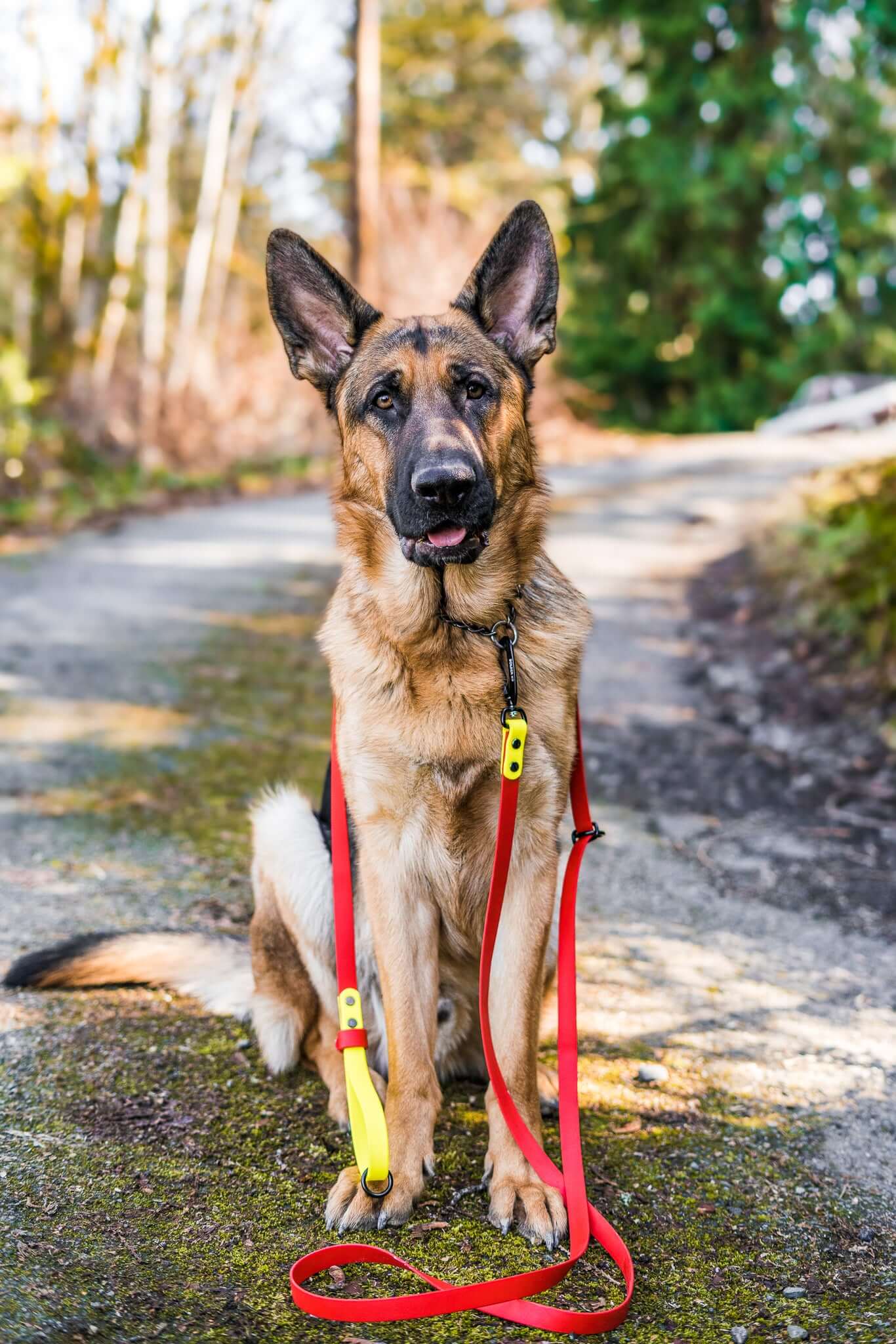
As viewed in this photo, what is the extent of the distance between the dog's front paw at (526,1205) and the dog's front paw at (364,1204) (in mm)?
208

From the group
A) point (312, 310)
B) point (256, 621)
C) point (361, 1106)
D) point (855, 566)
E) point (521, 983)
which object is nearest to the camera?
point (361, 1106)

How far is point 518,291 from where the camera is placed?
11.0 feet

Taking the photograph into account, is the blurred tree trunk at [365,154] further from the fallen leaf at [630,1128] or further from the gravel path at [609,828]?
the fallen leaf at [630,1128]

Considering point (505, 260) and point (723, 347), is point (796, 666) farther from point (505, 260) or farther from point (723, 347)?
point (723, 347)

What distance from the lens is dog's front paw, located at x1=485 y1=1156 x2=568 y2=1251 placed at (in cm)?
253

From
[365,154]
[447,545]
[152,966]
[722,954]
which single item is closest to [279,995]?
[152,966]

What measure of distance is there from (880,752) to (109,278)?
1410cm

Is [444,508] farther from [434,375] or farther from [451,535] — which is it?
[434,375]

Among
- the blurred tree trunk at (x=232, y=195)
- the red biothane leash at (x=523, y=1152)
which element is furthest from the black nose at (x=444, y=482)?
the blurred tree trunk at (x=232, y=195)

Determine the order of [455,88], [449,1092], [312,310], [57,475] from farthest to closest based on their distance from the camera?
[455,88] < [57,475] < [312,310] < [449,1092]

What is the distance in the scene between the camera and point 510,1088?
2809 mm

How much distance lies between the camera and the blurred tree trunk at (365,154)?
615 inches

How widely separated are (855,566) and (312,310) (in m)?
4.83

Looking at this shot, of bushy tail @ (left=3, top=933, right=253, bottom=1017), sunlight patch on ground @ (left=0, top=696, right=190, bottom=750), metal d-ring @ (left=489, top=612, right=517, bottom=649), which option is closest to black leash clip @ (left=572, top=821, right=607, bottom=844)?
metal d-ring @ (left=489, top=612, right=517, bottom=649)
